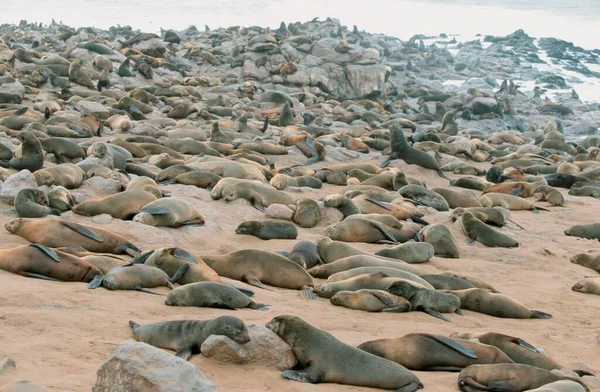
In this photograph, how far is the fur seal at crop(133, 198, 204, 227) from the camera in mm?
7234

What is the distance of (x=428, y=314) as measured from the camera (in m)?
5.64

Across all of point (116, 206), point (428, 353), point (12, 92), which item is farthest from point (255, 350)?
point (12, 92)

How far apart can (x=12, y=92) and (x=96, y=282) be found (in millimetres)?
10193

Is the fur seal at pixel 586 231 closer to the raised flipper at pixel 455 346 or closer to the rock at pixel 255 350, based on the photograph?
the raised flipper at pixel 455 346

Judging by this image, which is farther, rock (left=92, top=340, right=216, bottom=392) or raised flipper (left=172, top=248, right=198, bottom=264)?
raised flipper (left=172, top=248, right=198, bottom=264)

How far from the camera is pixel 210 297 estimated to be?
200 inches

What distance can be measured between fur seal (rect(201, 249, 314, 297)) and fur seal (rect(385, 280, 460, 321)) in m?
0.73

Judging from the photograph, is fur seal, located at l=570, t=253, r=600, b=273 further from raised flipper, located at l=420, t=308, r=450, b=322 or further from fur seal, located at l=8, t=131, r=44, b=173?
fur seal, located at l=8, t=131, r=44, b=173

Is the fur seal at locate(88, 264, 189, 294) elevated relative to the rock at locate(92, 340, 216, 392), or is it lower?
lower

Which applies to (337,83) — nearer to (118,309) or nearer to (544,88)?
(544,88)

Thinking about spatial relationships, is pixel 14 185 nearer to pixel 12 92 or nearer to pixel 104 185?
pixel 104 185

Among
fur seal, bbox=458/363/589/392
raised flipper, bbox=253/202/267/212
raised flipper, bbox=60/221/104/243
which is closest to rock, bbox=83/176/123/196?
raised flipper, bbox=253/202/267/212

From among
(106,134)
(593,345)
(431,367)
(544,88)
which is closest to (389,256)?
(593,345)

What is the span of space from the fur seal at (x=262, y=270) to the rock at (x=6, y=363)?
2713mm
